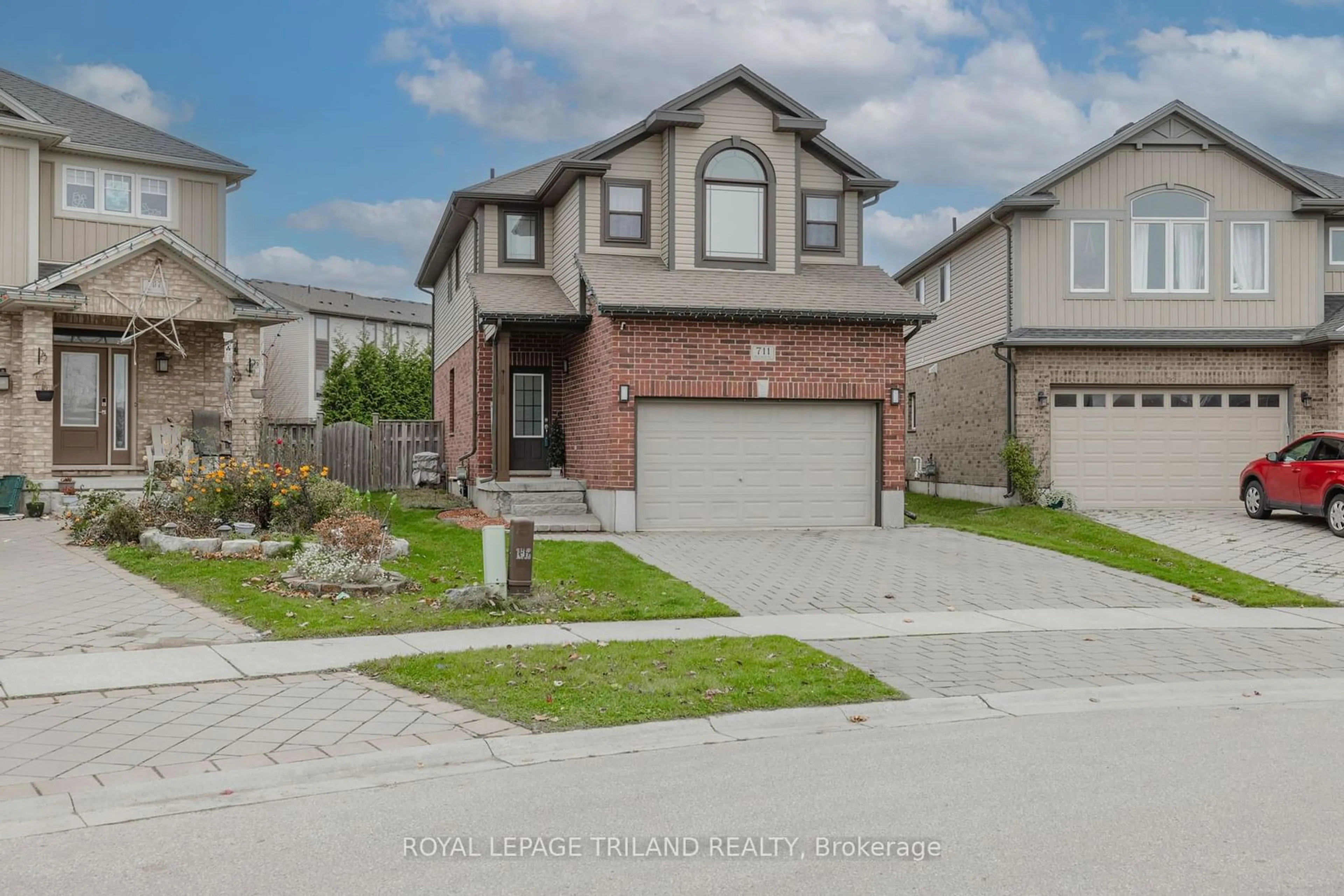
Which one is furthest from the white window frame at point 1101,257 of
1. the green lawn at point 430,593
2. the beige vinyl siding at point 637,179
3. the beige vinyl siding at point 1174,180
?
the green lawn at point 430,593

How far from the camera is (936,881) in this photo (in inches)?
181

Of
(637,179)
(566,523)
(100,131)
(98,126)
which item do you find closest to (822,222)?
(637,179)

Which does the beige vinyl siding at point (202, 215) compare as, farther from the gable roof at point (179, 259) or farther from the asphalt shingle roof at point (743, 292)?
the asphalt shingle roof at point (743, 292)

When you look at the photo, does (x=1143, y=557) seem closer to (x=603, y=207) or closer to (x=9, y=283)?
(x=603, y=207)

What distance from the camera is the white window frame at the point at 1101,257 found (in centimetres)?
2314

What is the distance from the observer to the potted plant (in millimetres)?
18797

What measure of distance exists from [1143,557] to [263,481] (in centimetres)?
1315

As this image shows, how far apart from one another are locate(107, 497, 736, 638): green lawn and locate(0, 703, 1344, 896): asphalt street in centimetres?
420

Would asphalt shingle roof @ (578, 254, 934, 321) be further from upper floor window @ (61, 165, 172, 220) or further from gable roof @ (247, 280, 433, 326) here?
gable roof @ (247, 280, 433, 326)

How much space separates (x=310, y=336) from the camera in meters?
57.0

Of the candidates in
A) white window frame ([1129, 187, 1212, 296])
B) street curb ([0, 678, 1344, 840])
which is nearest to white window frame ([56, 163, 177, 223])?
street curb ([0, 678, 1344, 840])

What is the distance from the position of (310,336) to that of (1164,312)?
146 feet

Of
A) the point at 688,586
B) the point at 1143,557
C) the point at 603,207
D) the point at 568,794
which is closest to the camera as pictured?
the point at 568,794

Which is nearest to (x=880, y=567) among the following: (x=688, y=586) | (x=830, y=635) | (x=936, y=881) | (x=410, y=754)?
(x=688, y=586)
